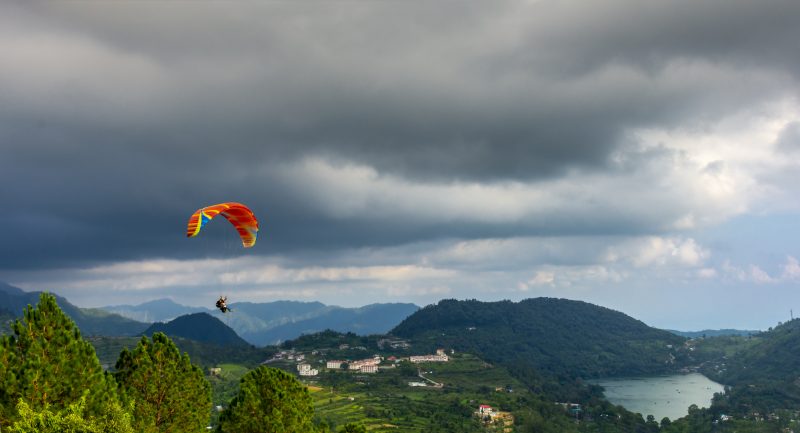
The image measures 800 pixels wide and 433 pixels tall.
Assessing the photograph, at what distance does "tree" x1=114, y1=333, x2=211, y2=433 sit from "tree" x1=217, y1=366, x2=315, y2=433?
3.60 meters

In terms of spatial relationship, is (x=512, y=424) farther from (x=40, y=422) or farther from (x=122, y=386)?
(x=40, y=422)

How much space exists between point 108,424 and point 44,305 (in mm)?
10696

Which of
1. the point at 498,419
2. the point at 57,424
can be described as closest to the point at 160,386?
the point at 57,424

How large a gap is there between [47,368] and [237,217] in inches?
819

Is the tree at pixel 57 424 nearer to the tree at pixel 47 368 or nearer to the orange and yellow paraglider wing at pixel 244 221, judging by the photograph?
the tree at pixel 47 368

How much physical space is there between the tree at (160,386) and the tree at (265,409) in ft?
11.8

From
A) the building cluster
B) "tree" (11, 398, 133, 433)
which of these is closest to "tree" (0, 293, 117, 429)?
"tree" (11, 398, 133, 433)

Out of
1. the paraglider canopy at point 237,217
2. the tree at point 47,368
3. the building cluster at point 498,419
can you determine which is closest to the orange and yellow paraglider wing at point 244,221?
the paraglider canopy at point 237,217

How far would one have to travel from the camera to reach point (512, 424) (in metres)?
194

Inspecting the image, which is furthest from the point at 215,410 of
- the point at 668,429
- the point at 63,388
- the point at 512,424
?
the point at 63,388

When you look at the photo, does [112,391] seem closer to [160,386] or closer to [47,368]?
[47,368]

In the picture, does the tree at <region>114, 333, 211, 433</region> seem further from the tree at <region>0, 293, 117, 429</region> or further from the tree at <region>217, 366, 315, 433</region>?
the tree at <region>0, 293, 117, 429</region>

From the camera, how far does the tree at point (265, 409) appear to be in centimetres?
4584

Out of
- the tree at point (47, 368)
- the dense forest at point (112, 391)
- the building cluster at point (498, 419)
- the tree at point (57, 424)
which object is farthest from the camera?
the building cluster at point (498, 419)
